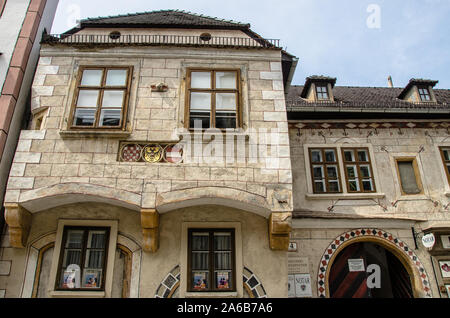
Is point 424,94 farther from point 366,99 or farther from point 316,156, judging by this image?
point 316,156

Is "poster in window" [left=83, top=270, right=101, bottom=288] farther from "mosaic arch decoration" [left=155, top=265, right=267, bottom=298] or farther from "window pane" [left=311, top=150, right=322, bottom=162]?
"window pane" [left=311, top=150, right=322, bottom=162]

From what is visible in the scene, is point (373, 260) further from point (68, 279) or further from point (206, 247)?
point (68, 279)

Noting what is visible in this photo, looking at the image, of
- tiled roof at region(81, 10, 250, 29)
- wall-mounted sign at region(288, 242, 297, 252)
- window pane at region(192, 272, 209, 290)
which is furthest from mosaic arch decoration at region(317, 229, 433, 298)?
tiled roof at region(81, 10, 250, 29)

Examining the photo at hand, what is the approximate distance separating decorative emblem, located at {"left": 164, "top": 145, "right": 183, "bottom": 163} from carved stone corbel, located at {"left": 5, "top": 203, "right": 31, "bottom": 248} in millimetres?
3044

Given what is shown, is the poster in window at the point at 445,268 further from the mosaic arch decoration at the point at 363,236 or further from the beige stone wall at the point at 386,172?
the beige stone wall at the point at 386,172

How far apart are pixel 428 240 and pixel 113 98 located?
26.8ft

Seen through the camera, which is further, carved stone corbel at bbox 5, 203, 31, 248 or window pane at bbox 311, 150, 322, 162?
window pane at bbox 311, 150, 322, 162

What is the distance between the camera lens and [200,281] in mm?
7836

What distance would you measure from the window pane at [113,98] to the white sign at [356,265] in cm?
694

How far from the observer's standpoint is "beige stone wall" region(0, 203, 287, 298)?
7727mm

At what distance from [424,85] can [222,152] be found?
8.24 metres

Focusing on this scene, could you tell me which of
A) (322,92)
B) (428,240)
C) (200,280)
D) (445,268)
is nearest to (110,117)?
(200,280)

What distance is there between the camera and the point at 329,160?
10383mm
